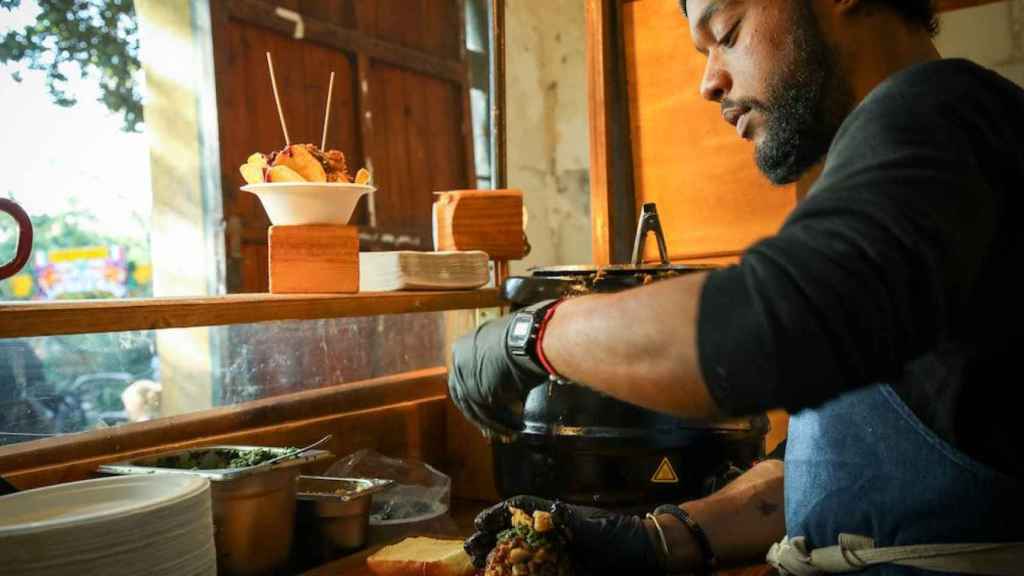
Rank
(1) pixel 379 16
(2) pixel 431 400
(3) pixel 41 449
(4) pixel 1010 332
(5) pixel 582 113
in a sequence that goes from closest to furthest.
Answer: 1. (4) pixel 1010 332
2. (3) pixel 41 449
3. (2) pixel 431 400
4. (1) pixel 379 16
5. (5) pixel 582 113

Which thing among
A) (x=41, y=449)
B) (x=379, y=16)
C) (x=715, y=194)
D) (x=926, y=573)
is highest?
(x=379, y=16)

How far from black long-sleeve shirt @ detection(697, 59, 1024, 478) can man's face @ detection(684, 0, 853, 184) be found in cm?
38

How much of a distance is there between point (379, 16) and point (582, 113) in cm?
156

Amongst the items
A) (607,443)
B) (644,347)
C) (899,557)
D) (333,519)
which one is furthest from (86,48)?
(899,557)

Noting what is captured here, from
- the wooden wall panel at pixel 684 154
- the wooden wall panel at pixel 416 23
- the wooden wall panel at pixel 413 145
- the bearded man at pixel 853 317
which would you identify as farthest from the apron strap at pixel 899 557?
the wooden wall panel at pixel 416 23

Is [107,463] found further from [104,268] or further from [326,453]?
[104,268]

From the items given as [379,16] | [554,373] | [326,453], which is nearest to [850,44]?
[554,373]

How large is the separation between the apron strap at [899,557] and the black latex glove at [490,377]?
59cm

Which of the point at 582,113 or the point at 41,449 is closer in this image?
the point at 41,449

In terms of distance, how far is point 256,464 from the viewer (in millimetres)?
1908

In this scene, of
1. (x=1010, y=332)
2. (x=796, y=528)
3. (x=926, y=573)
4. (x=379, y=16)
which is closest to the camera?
(x=1010, y=332)

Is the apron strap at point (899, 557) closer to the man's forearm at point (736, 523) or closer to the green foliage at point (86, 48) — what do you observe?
the man's forearm at point (736, 523)

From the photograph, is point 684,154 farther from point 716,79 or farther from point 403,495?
point 716,79

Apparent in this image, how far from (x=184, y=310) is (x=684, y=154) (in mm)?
1846
